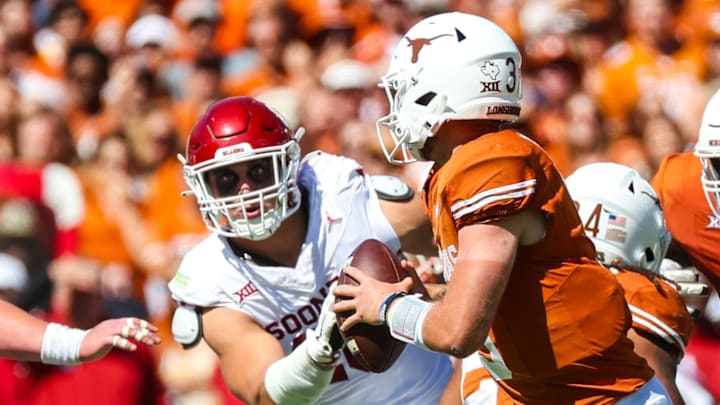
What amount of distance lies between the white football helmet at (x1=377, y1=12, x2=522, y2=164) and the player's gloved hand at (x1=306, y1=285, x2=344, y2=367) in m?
0.54

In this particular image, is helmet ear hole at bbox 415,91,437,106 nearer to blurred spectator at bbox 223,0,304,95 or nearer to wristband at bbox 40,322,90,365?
wristband at bbox 40,322,90,365

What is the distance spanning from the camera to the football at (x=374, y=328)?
361cm

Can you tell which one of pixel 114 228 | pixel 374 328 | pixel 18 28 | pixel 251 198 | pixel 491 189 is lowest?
pixel 114 228

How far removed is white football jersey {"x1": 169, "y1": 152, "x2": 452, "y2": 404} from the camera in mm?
4371

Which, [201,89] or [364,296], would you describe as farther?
[201,89]

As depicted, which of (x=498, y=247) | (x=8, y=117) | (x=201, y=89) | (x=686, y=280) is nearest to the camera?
(x=498, y=247)

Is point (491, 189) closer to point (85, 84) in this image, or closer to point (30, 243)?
point (30, 243)

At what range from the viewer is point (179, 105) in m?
8.57

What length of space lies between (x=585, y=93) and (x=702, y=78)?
0.64 metres

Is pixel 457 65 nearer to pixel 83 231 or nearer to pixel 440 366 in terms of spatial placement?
pixel 440 366

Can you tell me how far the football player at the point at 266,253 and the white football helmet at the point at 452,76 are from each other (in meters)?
0.85

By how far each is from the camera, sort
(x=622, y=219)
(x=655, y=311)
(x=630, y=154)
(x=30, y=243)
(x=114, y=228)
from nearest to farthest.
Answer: (x=655, y=311) → (x=622, y=219) → (x=30, y=243) → (x=630, y=154) → (x=114, y=228)

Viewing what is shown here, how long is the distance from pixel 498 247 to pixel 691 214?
1.58 meters

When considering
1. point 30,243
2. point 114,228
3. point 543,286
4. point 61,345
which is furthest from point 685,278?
point 114,228
